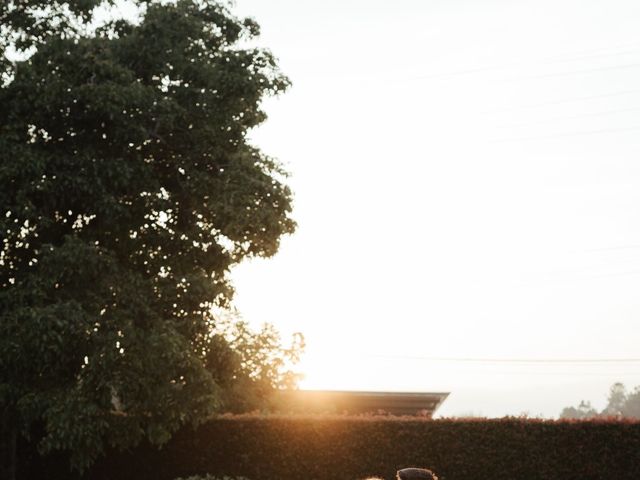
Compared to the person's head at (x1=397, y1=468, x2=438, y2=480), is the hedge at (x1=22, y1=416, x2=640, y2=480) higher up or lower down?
lower down

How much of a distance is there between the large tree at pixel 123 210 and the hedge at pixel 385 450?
2939 millimetres

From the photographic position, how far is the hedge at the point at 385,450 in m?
21.0

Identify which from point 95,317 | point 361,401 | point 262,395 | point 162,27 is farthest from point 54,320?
point 262,395

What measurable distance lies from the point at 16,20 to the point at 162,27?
3.50 meters

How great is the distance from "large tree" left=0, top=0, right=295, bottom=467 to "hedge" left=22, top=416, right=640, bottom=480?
9.64 ft

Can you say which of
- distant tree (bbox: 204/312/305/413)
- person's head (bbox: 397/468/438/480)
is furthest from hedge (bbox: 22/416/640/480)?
person's head (bbox: 397/468/438/480)

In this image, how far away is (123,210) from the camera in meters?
18.7

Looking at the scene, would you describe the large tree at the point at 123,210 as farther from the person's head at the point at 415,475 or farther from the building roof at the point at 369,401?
the building roof at the point at 369,401

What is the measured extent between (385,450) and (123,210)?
9489 mm

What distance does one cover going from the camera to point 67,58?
18.4 metres

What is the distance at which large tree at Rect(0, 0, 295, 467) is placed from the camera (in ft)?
58.8

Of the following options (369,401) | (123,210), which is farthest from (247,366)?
(123,210)

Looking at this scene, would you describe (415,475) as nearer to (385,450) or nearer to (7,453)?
(385,450)

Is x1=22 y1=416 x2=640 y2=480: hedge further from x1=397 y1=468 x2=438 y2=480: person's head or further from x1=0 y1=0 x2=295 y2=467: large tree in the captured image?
x1=397 y1=468 x2=438 y2=480: person's head
